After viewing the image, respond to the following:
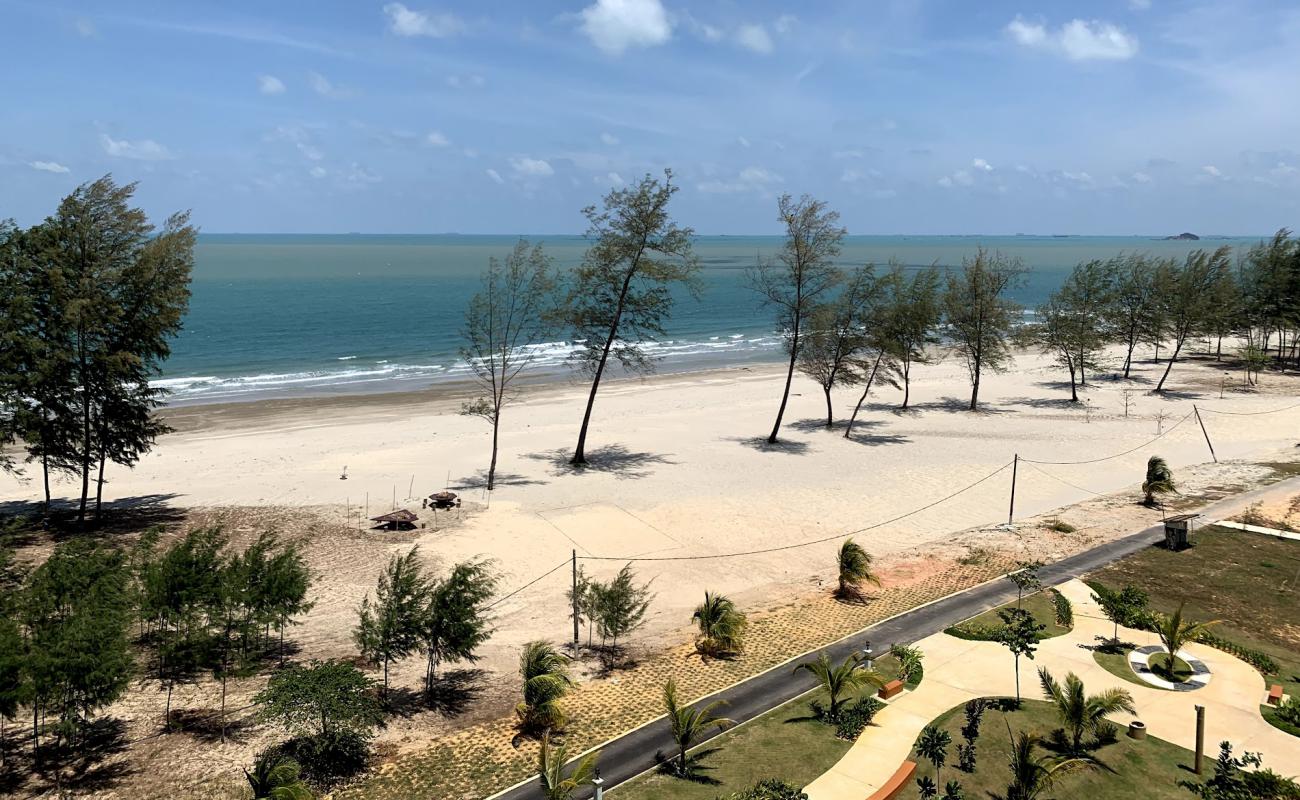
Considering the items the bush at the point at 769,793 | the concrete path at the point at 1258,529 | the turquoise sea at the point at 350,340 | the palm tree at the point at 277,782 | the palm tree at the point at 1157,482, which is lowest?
the palm tree at the point at 277,782

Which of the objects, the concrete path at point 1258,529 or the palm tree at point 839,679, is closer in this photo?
the palm tree at point 839,679

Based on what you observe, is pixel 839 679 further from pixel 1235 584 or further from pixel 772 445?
pixel 772 445

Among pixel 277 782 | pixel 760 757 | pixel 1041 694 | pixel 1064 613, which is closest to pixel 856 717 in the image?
pixel 760 757

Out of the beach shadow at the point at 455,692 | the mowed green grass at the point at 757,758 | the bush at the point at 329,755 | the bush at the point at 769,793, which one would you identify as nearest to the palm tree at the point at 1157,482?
the mowed green grass at the point at 757,758

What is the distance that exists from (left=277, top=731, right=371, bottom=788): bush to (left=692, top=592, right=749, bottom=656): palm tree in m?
7.92

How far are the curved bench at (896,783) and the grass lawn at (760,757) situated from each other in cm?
109

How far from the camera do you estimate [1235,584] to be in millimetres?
22172

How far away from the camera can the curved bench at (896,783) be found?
41.6ft

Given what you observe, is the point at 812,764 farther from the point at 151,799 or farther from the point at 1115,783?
the point at 151,799

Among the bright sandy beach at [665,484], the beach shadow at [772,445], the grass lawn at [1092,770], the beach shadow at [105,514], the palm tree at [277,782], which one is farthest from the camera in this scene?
the beach shadow at [772,445]

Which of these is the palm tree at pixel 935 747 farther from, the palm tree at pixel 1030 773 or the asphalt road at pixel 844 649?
the asphalt road at pixel 844 649

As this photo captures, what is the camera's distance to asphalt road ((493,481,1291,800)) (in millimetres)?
14297

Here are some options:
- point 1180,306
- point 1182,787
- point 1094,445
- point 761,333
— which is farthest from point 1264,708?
point 761,333

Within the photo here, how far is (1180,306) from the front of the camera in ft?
192
